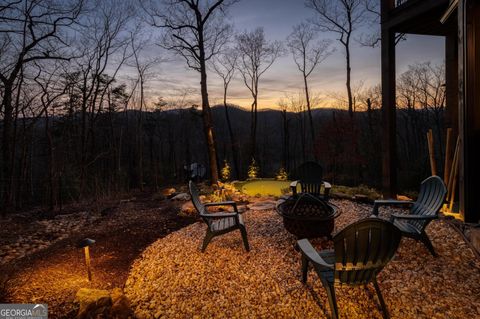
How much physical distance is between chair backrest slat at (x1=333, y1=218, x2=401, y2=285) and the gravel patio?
1.37ft

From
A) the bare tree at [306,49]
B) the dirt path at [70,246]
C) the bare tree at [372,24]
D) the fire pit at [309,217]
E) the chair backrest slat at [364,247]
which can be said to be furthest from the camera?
the bare tree at [306,49]

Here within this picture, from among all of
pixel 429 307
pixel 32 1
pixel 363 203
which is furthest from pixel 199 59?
pixel 429 307

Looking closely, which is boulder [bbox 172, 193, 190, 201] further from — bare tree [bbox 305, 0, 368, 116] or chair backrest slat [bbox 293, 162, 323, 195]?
bare tree [bbox 305, 0, 368, 116]

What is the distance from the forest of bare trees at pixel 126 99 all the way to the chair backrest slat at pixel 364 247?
7.47m

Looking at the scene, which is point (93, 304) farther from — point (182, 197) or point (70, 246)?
point (182, 197)

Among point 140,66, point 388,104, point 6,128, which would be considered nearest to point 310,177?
point 388,104

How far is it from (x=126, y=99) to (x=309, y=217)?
1480cm

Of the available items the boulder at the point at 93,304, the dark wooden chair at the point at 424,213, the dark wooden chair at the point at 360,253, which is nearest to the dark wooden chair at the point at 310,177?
the dark wooden chair at the point at 424,213

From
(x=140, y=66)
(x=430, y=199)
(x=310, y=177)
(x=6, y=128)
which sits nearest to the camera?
(x=430, y=199)

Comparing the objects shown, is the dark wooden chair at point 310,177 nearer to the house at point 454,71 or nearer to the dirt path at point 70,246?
the house at point 454,71

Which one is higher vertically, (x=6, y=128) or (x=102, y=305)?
(x=6, y=128)

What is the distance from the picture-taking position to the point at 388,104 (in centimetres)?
529

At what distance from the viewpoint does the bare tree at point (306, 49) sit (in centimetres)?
1462

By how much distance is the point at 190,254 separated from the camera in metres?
3.47
